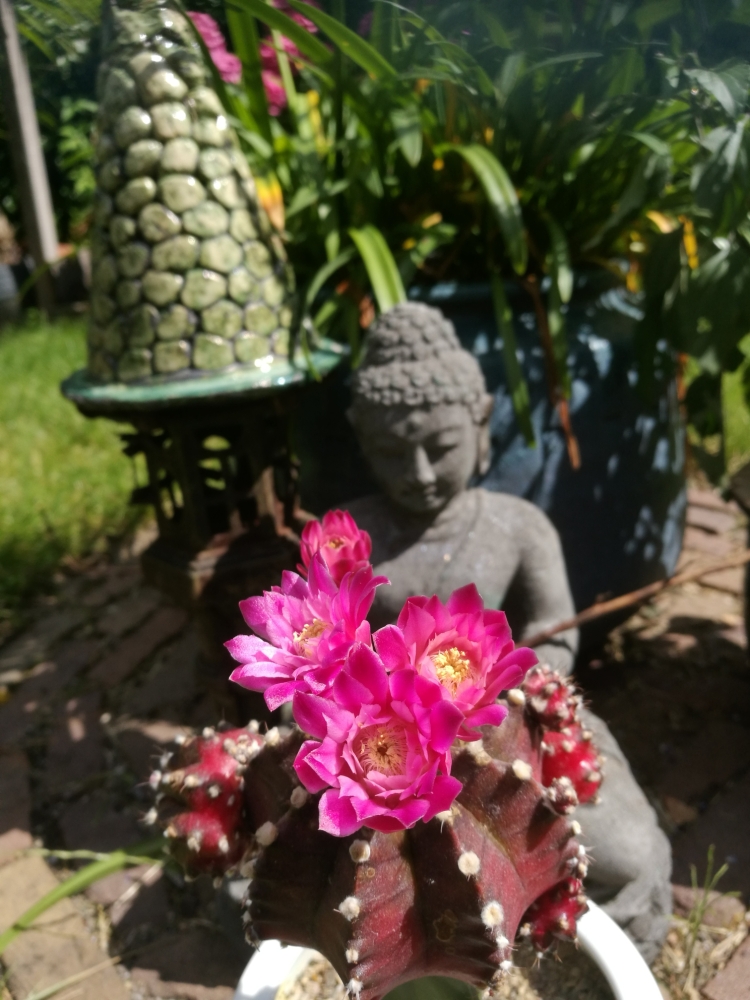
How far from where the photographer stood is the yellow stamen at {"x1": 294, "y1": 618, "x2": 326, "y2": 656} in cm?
61

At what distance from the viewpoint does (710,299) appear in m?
1.36

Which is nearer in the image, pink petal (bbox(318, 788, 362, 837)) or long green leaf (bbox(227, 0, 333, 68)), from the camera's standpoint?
pink petal (bbox(318, 788, 362, 837))

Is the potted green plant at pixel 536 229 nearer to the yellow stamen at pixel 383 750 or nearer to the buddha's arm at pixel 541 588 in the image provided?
the buddha's arm at pixel 541 588

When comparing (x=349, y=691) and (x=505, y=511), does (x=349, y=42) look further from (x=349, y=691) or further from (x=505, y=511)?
(x=349, y=691)

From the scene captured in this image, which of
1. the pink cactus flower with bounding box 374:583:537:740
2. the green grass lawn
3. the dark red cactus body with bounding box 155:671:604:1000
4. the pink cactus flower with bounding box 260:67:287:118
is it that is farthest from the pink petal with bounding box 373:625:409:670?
the green grass lawn

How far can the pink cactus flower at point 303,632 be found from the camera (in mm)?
572

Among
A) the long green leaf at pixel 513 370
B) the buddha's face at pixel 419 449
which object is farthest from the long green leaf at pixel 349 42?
the buddha's face at pixel 419 449

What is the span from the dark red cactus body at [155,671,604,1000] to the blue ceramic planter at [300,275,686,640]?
2.94 ft

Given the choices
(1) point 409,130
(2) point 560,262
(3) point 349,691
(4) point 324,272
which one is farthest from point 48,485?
(3) point 349,691

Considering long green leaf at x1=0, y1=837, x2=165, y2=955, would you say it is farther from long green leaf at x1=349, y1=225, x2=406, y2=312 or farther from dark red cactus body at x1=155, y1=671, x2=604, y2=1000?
long green leaf at x1=349, y1=225, x2=406, y2=312

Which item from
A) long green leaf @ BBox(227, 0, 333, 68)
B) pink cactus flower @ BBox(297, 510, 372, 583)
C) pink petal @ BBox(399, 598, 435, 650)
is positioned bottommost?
pink petal @ BBox(399, 598, 435, 650)

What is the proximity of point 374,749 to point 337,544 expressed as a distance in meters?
0.26

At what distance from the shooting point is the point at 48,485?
3.17 meters

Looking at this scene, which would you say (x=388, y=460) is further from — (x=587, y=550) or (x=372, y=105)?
(x=372, y=105)
